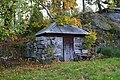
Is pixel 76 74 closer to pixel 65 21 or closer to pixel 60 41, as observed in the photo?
pixel 65 21

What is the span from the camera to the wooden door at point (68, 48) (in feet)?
53.2

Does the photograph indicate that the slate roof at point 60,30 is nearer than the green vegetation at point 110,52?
Yes

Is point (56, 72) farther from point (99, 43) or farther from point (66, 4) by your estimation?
point (99, 43)

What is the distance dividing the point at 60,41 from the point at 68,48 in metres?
0.82

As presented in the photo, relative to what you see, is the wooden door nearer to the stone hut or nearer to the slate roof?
the stone hut

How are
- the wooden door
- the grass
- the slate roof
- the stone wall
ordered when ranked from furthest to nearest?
the wooden door < the slate roof < the stone wall < the grass

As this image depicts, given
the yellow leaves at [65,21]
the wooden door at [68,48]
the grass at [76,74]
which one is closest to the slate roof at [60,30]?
the yellow leaves at [65,21]

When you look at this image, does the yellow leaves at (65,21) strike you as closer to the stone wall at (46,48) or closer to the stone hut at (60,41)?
the stone hut at (60,41)

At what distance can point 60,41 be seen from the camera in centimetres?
1597

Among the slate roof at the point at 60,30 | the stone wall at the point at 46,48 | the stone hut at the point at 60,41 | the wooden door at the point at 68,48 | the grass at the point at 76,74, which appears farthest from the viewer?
the wooden door at the point at 68,48

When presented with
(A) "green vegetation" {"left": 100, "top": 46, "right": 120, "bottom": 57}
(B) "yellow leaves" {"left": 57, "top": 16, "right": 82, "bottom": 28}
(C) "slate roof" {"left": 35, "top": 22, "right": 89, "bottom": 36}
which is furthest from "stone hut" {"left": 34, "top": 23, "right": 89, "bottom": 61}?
(A) "green vegetation" {"left": 100, "top": 46, "right": 120, "bottom": 57}

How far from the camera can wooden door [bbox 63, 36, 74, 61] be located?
16223 millimetres

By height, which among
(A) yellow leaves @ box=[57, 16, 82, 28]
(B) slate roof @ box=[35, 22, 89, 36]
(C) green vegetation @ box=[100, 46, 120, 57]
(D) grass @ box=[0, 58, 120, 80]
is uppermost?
(A) yellow leaves @ box=[57, 16, 82, 28]

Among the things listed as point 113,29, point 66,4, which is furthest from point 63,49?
point 113,29
